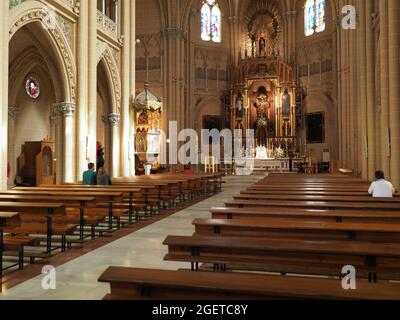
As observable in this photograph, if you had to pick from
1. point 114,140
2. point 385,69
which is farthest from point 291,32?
point 385,69

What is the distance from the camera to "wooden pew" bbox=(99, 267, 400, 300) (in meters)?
2.43

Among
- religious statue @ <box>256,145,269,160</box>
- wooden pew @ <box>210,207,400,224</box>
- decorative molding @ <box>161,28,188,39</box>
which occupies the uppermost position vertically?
decorative molding @ <box>161,28,188,39</box>

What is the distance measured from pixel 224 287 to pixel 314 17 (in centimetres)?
3290

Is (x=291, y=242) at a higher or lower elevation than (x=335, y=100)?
lower

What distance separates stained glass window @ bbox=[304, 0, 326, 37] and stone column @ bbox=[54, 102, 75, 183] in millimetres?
22467

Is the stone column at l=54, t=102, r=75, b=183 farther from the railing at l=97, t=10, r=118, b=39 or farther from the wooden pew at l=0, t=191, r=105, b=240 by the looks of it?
the wooden pew at l=0, t=191, r=105, b=240

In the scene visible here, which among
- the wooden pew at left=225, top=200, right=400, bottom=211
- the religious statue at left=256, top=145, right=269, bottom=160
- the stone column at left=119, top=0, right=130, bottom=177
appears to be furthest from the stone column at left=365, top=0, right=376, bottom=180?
the religious statue at left=256, top=145, right=269, bottom=160

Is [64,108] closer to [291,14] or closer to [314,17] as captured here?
[314,17]

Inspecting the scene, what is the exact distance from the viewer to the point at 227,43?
113 ft

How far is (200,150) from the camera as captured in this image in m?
32.4

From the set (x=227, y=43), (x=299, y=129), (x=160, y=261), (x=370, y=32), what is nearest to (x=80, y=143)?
(x=160, y=261)

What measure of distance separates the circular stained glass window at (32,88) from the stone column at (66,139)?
746cm
